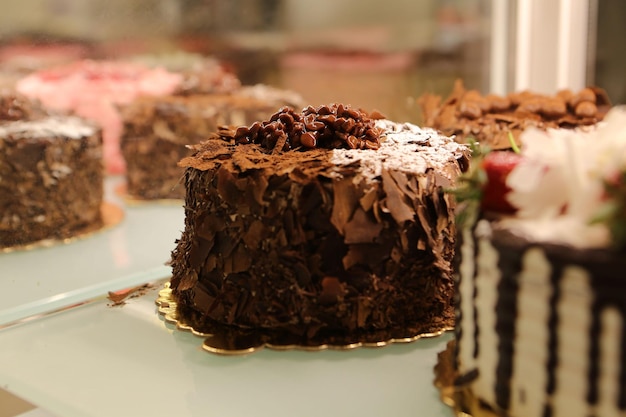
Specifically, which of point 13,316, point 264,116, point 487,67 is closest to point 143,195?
point 264,116

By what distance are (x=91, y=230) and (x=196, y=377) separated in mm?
1421

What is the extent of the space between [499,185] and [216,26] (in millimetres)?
2197

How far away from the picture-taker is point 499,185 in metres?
1.07

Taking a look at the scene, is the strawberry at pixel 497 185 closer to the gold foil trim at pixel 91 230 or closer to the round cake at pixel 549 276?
the round cake at pixel 549 276

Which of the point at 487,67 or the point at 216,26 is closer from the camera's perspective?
the point at 216,26

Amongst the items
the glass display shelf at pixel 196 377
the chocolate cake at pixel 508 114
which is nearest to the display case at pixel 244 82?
the glass display shelf at pixel 196 377

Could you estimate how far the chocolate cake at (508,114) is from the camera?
2.22 meters

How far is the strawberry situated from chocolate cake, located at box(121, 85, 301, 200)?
6.57 feet

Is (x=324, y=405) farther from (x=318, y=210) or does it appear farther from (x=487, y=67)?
(x=487, y=67)

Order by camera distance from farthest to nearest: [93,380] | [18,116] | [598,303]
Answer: [18,116]
[93,380]
[598,303]

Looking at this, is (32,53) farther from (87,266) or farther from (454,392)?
(454,392)

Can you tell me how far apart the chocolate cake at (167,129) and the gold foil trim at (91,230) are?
0.61 feet

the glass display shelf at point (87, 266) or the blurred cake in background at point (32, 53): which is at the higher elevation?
the blurred cake in background at point (32, 53)

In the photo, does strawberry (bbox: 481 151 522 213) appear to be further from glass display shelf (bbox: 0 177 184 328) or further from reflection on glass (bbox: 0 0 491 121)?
reflection on glass (bbox: 0 0 491 121)
